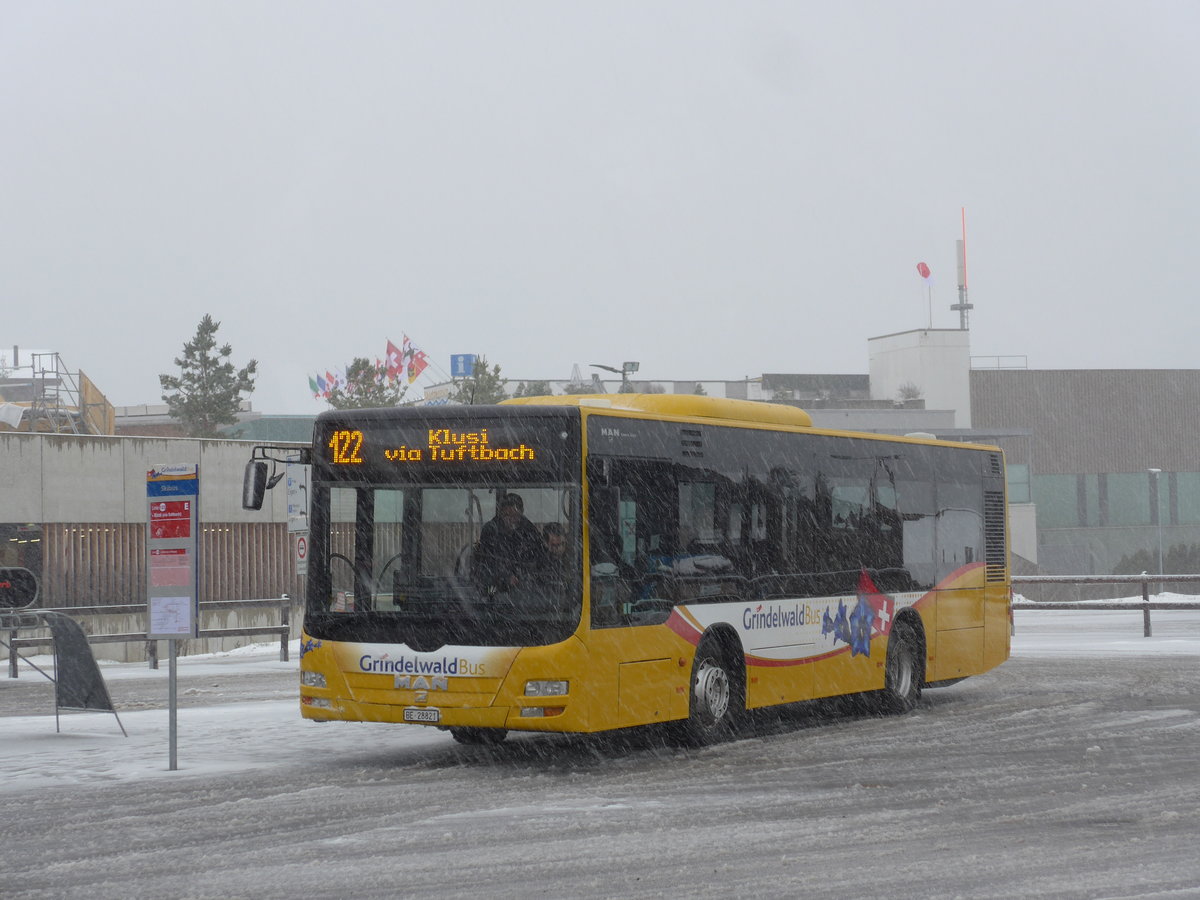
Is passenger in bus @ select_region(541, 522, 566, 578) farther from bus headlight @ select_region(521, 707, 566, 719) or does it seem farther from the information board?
the information board

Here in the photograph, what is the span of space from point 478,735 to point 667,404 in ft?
11.0

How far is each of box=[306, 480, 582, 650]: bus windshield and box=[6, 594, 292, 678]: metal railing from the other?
9237mm

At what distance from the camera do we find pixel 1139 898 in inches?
309

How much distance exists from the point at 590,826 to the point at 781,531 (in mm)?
5875

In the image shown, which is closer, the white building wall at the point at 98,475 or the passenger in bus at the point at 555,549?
the passenger in bus at the point at 555,549

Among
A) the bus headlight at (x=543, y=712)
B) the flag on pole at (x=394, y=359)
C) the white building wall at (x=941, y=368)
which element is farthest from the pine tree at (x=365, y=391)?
the bus headlight at (x=543, y=712)

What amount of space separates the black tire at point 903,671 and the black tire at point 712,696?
305 centimetres

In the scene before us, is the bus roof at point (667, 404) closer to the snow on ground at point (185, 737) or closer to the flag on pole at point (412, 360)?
the snow on ground at point (185, 737)

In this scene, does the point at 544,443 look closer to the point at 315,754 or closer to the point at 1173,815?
the point at 315,754

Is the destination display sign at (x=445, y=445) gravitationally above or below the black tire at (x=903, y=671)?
above

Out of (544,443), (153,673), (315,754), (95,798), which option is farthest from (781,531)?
(153,673)

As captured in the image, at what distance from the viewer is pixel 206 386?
7919 centimetres

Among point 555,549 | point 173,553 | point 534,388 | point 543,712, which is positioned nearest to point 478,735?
point 543,712

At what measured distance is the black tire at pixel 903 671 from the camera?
57.3ft
